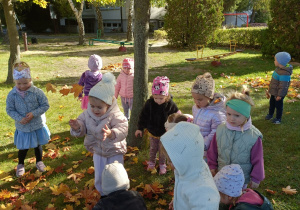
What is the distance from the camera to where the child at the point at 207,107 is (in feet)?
10.8

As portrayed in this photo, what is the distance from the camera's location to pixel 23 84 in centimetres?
409

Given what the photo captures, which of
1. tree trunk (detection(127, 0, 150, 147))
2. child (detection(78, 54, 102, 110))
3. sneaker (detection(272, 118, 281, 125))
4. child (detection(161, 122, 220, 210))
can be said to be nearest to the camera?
child (detection(161, 122, 220, 210))

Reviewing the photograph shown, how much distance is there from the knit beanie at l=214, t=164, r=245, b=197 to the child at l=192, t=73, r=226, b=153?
84 centimetres

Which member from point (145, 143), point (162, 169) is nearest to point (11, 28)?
point (145, 143)

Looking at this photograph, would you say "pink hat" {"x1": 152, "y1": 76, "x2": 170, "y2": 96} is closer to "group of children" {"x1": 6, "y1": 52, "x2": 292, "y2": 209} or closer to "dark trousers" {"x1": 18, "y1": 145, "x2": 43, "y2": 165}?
"group of children" {"x1": 6, "y1": 52, "x2": 292, "y2": 209}

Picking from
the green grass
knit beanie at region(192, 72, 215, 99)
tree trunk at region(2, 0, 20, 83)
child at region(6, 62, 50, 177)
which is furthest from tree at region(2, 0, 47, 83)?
knit beanie at region(192, 72, 215, 99)

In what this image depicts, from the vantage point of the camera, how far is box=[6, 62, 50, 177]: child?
408 cm

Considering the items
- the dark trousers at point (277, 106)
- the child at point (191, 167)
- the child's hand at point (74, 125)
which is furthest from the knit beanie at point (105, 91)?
the dark trousers at point (277, 106)

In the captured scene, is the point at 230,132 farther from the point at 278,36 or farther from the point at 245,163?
the point at 278,36

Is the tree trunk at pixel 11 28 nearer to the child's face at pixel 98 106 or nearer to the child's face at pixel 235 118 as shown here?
the child's face at pixel 98 106

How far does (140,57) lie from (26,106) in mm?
2159

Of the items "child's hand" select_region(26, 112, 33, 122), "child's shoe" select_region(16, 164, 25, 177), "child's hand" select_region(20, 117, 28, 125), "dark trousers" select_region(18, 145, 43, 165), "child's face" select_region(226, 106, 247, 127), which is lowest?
"child's shoe" select_region(16, 164, 25, 177)

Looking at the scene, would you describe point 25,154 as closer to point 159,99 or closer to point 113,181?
point 159,99

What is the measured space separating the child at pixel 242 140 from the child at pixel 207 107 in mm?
312
